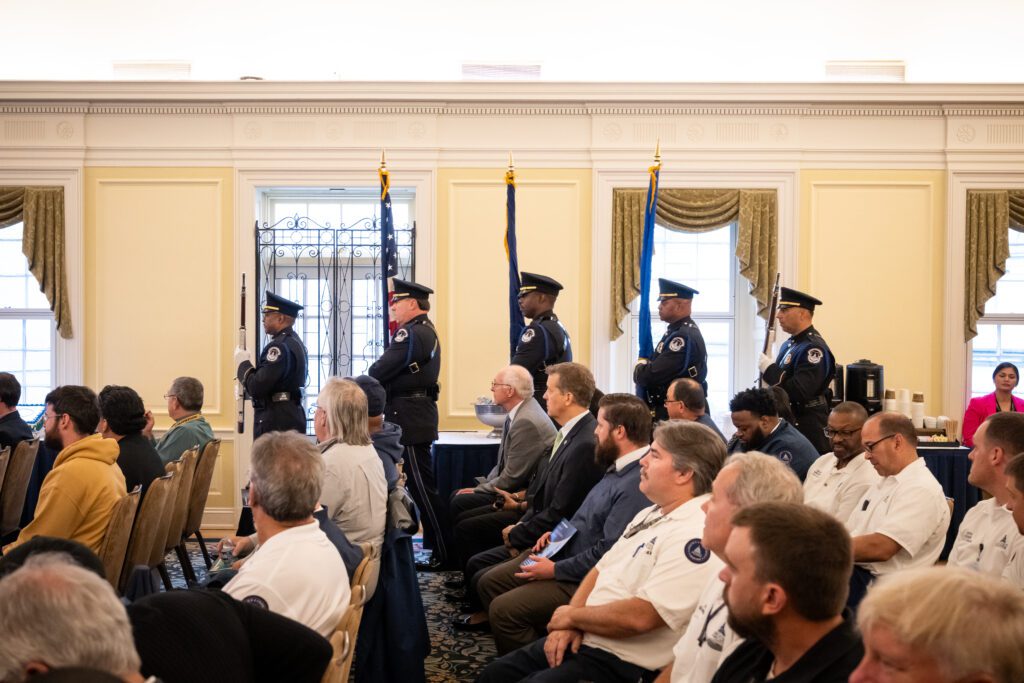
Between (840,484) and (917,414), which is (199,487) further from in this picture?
(917,414)

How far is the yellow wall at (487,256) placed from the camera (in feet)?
23.3

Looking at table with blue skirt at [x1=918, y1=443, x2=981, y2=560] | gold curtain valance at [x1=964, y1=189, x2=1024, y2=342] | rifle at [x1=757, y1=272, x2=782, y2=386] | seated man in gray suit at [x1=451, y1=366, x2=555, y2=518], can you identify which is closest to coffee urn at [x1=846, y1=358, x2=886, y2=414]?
table with blue skirt at [x1=918, y1=443, x2=981, y2=560]

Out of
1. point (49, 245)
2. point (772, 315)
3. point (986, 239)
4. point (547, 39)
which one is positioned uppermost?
point (547, 39)

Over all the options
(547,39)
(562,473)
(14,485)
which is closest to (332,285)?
(547,39)

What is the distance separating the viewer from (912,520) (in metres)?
3.13

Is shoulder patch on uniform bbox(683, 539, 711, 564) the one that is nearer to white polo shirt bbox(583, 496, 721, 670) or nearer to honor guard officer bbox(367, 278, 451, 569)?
white polo shirt bbox(583, 496, 721, 670)

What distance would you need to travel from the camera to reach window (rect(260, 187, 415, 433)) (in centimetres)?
737

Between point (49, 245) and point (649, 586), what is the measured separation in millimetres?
5980

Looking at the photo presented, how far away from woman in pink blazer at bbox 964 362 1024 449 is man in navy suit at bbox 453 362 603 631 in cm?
374

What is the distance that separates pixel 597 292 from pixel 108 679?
5.97 m

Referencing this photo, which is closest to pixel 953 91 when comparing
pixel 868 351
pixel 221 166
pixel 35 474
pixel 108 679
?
pixel 868 351

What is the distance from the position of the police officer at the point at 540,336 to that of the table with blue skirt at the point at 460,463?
46 centimetres

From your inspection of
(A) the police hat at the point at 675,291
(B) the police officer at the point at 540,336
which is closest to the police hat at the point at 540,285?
(B) the police officer at the point at 540,336

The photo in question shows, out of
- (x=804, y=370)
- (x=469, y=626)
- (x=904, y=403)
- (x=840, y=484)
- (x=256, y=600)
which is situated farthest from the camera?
(x=904, y=403)
